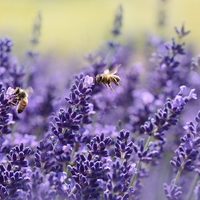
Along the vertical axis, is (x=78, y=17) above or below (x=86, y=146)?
above

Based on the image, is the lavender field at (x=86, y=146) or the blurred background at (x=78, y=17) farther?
the blurred background at (x=78, y=17)

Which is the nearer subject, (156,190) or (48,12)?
(156,190)

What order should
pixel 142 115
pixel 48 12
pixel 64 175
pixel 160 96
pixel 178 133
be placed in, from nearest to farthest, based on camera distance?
pixel 64 175 → pixel 142 115 → pixel 160 96 → pixel 178 133 → pixel 48 12

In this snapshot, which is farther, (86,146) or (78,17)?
(78,17)

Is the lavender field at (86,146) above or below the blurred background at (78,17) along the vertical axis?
below

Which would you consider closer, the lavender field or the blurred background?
the lavender field

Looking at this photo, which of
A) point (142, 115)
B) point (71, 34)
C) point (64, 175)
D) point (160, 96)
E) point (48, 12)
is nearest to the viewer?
point (64, 175)

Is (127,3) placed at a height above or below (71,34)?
above

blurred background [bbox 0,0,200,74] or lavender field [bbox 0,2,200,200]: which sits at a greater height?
blurred background [bbox 0,0,200,74]

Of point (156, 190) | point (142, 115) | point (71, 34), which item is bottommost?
point (156, 190)

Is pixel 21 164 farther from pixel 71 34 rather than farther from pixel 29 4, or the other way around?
pixel 29 4

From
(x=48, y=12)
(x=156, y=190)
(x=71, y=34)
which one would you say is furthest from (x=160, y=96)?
(x=48, y=12)
